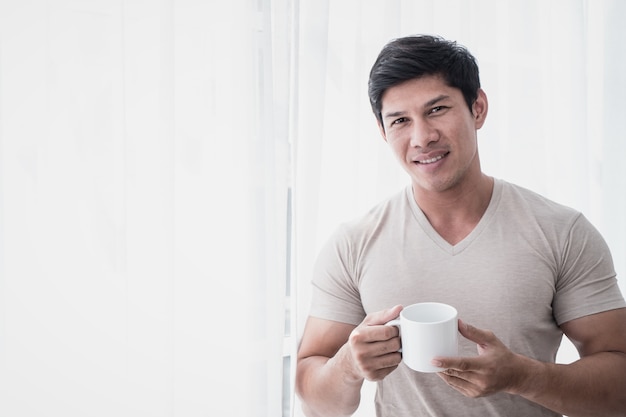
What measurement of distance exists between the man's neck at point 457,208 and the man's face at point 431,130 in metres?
0.05

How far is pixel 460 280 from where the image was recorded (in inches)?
40.7

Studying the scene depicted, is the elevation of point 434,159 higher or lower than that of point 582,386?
higher

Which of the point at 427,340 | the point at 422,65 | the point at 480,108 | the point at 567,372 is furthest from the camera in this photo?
the point at 480,108

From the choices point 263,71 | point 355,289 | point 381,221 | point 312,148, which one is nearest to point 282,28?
point 263,71

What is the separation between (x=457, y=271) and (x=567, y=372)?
274 mm

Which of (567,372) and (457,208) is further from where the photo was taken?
(457,208)

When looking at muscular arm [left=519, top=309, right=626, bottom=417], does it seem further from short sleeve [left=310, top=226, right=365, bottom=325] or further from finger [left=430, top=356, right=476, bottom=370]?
short sleeve [left=310, top=226, right=365, bottom=325]

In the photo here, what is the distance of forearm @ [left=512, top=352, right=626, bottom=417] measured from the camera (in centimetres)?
91

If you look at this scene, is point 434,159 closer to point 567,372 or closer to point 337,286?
point 337,286

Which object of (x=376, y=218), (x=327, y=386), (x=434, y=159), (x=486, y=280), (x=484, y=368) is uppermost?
(x=434, y=159)

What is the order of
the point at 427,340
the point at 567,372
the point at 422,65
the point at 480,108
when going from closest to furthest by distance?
1. the point at 427,340
2. the point at 567,372
3. the point at 422,65
4. the point at 480,108

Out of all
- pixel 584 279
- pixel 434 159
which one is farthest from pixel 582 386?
pixel 434 159

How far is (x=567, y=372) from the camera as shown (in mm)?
932

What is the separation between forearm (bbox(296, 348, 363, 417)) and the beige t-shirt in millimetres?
99
